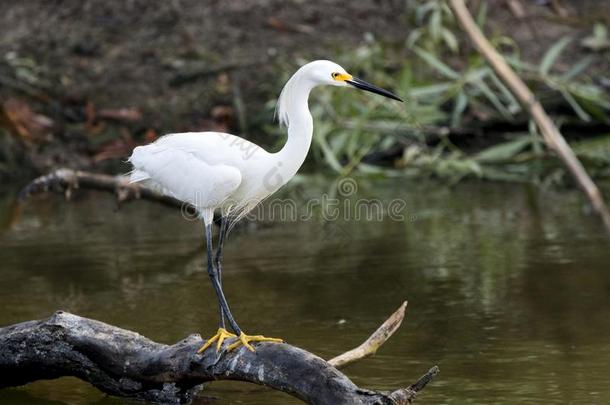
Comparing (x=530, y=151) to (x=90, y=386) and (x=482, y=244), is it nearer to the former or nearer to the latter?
(x=482, y=244)

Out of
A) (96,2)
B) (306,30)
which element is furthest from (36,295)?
(96,2)

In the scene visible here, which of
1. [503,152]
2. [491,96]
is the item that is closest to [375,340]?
[503,152]

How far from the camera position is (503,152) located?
447 inches

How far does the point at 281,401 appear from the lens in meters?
5.28

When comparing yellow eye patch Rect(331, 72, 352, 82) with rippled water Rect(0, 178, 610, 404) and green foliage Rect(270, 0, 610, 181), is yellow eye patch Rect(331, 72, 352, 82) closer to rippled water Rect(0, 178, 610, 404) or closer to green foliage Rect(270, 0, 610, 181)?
rippled water Rect(0, 178, 610, 404)

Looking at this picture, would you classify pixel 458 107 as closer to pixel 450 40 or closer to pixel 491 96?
pixel 491 96

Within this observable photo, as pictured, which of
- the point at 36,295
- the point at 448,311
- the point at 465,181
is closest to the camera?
the point at 448,311

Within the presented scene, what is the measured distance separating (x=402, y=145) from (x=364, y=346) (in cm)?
719

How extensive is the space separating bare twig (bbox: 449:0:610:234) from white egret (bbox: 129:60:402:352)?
2.30 meters

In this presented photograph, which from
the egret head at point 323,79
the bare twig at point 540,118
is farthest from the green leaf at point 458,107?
the bare twig at point 540,118

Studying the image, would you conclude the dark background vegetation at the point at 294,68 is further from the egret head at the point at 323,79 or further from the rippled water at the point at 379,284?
the egret head at the point at 323,79

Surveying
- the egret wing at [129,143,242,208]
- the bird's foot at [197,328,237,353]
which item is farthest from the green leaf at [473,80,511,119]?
the bird's foot at [197,328,237,353]

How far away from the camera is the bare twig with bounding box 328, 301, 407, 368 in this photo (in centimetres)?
482

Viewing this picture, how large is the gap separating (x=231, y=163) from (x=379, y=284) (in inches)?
94.3
